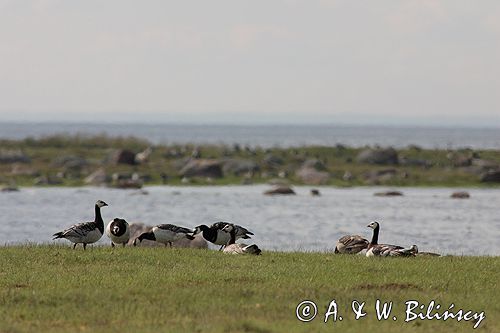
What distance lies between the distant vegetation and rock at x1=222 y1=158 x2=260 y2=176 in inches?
2.9

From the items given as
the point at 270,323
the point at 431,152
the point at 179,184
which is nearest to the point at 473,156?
the point at 431,152

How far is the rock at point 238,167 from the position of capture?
260ft

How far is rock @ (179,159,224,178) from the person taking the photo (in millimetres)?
76375

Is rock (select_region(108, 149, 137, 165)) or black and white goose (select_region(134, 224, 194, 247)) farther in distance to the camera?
rock (select_region(108, 149, 137, 165))

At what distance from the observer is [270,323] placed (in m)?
15.4

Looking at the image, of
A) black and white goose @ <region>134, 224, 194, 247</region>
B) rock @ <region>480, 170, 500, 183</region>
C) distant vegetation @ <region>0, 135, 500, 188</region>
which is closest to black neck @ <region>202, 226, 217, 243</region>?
black and white goose @ <region>134, 224, 194, 247</region>

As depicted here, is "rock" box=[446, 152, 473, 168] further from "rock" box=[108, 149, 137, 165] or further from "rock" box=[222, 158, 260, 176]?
"rock" box=[108, 149, 137, 165]

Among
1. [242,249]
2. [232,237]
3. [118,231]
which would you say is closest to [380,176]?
[232,237]

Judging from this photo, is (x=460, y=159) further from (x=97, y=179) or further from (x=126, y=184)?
(x=97, y=179)

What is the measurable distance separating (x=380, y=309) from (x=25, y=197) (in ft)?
155

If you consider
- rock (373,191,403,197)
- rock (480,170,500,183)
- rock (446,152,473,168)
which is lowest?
rock (373,191,403,197)

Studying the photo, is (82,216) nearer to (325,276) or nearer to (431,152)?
(325,276)

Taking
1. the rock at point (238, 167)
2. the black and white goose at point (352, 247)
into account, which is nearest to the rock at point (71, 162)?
the rock at point (238, 167)

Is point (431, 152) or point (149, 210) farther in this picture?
point (431, 152)
